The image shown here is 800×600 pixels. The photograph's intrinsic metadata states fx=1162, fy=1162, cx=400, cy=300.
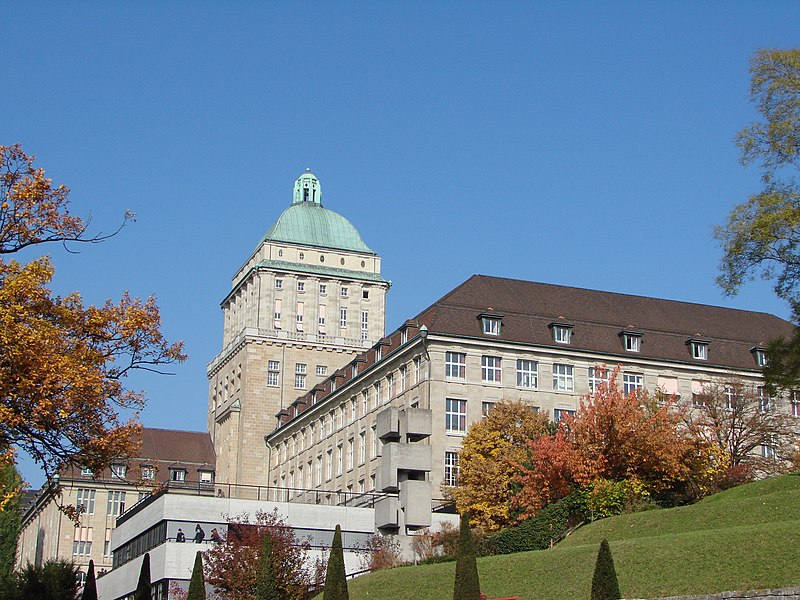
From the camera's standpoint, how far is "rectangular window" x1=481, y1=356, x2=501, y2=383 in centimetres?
7388

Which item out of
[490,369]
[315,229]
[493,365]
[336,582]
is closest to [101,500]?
[315,229]

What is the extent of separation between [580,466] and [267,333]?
61.7 metres

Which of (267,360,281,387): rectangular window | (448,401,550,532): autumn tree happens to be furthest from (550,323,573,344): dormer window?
(267,360,281,387): rectangular window

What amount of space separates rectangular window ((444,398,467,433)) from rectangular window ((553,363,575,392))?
22.6 ft

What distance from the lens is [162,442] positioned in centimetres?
11850

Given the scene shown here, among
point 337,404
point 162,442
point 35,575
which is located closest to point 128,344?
point 35,575

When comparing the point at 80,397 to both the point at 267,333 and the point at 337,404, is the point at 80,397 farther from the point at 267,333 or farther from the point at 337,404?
the point at 267,333

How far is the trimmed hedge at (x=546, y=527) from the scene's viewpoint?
1928 inches

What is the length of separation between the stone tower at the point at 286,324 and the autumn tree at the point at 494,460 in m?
42.7

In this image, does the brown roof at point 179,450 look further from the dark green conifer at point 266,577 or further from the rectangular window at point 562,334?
the dark green conifer at point 266,577

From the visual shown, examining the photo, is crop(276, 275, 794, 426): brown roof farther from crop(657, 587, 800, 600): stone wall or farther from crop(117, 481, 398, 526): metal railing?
crop(657, 587, 800, 600): stone wall

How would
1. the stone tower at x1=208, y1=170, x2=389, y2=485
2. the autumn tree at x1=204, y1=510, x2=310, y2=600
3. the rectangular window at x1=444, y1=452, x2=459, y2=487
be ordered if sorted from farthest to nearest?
the stone tower at x1=208, y1=170, x2=389, y2=485 → the rectangular window at x1=444, y1=452, x2=459, y2=487 → the autumn tree at x1=204, y1=510, x2=310, y2=600

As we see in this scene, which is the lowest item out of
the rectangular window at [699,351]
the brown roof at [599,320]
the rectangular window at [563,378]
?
the rectangular window at [563,378]

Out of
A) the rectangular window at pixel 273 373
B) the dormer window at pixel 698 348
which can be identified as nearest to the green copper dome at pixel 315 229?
the rectangular window at pixel 273 373
